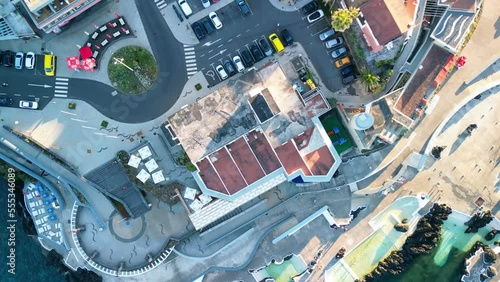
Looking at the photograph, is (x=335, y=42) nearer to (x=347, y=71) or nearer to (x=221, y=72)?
(x=347, y=71)

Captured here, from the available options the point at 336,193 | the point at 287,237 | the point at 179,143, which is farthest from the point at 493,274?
the point at 179,143

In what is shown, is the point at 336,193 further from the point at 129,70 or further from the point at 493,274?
the point at 129,70

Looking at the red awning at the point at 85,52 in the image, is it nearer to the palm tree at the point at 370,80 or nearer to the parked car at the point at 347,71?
the parked car at the point at 347,71

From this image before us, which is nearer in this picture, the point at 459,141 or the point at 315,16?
the point at 315,16

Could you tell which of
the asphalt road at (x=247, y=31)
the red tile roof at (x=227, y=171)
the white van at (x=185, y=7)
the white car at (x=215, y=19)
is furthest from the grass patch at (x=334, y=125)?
the white van at (x=185, y=7)

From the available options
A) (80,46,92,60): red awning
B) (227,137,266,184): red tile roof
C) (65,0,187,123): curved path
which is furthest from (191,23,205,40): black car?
(227,137,266,184): red tile roof

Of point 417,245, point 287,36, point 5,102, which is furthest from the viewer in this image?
point 417,245

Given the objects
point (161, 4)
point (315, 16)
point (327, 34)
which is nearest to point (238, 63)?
point (315, 16)
